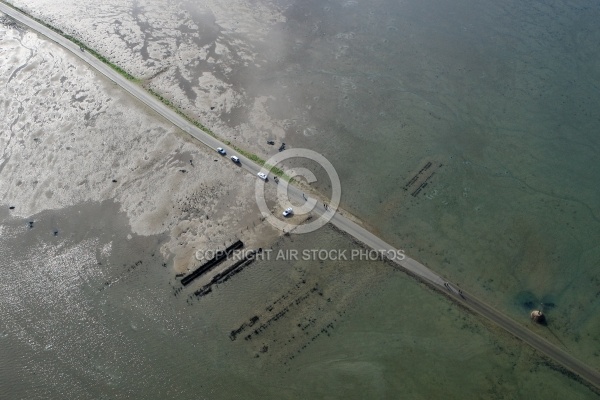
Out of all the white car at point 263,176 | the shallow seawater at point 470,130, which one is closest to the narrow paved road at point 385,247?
the white car at point 263,176

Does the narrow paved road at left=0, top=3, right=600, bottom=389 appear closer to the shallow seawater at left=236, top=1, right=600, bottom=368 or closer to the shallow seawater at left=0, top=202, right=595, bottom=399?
the shallow seawater at left=0, top=202, right=595, bottom=399

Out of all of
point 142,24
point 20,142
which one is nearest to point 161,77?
point 142,24

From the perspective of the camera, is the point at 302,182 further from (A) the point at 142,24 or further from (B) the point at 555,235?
(A) the point at 142,24

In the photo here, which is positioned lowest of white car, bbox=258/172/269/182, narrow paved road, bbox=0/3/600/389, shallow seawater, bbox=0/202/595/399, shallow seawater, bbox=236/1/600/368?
shallow seawater, bbox=0/202/595/399

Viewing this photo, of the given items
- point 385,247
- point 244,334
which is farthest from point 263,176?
point 244,334

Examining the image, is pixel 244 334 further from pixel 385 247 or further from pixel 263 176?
pixel 263 176

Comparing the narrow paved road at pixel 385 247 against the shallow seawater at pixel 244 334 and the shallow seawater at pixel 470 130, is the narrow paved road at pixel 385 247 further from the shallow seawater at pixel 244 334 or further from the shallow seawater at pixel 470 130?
the shallow seawater at pixel 470 130

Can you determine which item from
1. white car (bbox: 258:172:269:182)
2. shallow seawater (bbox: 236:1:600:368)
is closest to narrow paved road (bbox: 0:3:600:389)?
white car (bbox: 258:172:269:182)
